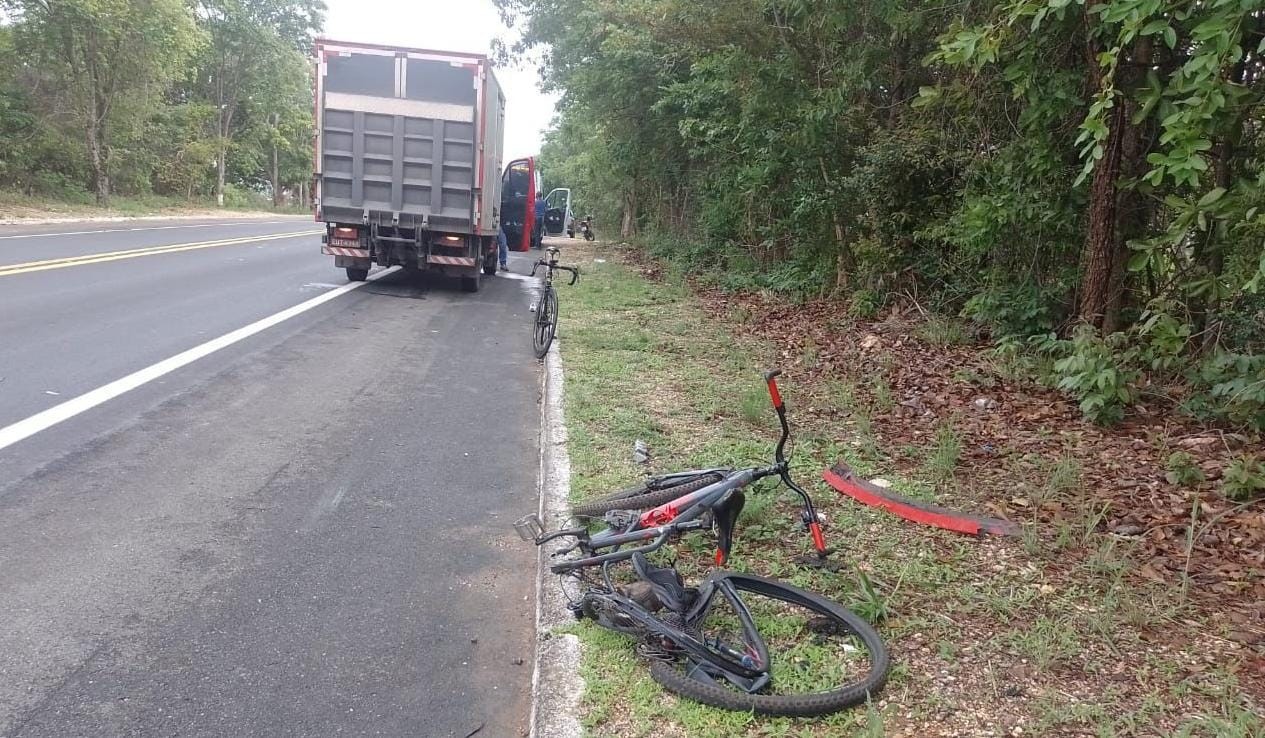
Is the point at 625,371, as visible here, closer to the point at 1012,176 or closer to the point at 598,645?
the point at 1012,176

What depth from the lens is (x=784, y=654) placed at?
345 cm

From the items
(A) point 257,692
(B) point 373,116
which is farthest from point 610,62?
(A) point 257,692

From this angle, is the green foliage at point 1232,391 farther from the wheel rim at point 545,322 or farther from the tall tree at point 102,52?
the tall tree at point 102,52

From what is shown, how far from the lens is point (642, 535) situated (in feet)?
12.7

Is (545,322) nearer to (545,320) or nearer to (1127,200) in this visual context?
(545,320)

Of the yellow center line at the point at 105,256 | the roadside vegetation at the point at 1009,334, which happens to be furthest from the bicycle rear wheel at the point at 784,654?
the yellow center line at the point at 105,256

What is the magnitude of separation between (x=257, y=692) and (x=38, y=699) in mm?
730

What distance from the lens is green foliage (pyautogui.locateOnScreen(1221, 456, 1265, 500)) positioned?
15.3 ft

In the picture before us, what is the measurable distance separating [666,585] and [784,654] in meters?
0.54

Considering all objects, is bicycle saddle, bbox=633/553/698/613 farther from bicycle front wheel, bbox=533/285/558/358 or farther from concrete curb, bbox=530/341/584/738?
bicycle front wheel, bbox=533/285/558/358

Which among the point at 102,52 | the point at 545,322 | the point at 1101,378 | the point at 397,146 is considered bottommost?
the point at 545,322

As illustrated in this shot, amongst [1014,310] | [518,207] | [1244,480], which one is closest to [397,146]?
[518,207]

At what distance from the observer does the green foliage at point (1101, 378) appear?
5.98 metres

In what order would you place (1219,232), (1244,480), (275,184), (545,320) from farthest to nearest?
(275,184)
(545,320)
(1219,232)
(1244,480)
